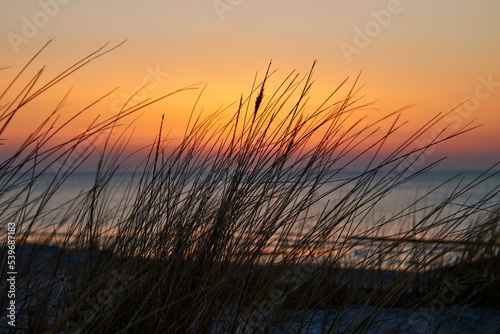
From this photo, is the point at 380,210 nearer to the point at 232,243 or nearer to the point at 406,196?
the point at 232,243

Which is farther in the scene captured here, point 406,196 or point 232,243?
point 406,196

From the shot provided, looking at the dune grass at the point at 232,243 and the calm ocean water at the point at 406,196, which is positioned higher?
the calm ocean water at the point at 406,196

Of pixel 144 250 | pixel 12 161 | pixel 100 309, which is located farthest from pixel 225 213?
pixel 12 161

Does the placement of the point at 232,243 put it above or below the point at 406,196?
below

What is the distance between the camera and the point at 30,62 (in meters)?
1.34

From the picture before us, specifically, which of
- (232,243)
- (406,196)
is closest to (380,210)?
(232,243)

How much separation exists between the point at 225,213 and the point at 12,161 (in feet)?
2.38

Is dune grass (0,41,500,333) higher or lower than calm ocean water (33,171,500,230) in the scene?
lower

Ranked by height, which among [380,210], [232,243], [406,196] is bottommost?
[232,243]

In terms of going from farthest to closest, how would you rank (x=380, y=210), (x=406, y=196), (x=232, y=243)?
1. (x=406, y=196)
2. (x=380, y=210)
3. (x=232, y=243)

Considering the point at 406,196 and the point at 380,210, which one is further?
the point at 406,196

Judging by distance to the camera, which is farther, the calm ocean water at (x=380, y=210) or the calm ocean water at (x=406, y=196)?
the calm ocean water at (x=406, y=196)

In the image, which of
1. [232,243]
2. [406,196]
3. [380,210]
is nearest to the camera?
[232,243]

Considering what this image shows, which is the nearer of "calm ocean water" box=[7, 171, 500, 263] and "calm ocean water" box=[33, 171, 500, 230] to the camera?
"calm ocean water" box=[7, 171, 500, 263]
